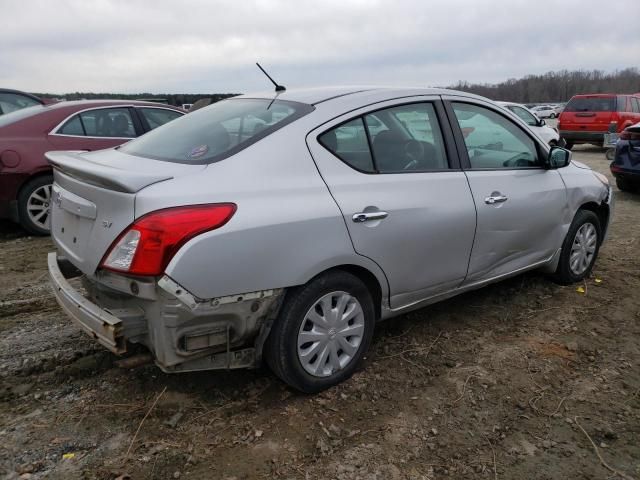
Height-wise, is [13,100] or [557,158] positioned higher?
[13,100]

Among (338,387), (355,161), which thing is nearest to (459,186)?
(355,161)

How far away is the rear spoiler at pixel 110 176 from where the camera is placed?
7.89 ft

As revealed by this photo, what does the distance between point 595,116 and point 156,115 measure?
12766 mm

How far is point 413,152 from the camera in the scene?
3.31 metres

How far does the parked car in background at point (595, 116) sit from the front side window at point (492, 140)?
A: 12.5m

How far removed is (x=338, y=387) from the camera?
3033 mm

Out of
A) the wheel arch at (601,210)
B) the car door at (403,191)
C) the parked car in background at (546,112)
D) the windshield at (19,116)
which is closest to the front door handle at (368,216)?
the car door at (403,191)

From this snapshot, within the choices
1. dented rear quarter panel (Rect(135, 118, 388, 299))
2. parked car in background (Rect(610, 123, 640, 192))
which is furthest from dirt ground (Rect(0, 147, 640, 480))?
parked car in background (Rect(610, 123, 640, 192))

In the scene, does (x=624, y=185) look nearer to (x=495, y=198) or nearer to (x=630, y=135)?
(x=630, y=135)

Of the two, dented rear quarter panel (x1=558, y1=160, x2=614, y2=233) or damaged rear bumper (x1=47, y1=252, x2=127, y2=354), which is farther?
dented rear quarter panel (x1=558, y1=160, x2=614, y2=233)

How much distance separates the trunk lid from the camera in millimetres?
2418

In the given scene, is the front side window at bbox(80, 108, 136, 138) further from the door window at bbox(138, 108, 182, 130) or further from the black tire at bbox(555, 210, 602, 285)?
the black tire at bbox(555, 210, 602, 285)

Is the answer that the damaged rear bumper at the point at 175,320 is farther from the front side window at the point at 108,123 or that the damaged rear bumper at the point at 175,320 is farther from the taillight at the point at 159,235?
the front side window at the point at 108,123

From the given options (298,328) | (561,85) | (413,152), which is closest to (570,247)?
(413,152)
